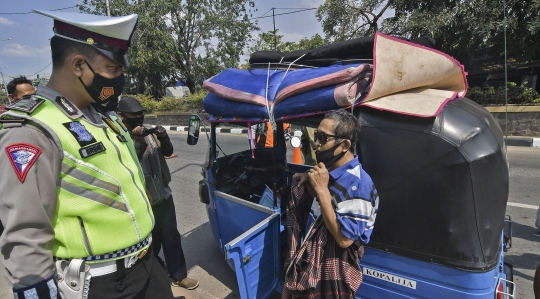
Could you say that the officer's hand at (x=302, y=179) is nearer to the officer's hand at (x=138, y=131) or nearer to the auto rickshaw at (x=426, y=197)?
the auto rickshaw at (x=426, y=197)

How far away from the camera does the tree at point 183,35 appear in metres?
17.6

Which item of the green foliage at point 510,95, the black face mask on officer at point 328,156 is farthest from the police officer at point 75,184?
the green foliage at point 510,95

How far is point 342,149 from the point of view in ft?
5.90

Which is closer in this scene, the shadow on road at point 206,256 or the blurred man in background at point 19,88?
the shadow on road at point 206,256

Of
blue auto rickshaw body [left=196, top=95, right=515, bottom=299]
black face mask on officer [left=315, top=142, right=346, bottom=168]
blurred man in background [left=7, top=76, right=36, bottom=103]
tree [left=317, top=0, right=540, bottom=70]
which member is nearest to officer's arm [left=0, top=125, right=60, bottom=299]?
blue auto rickshaw body [left=196, top=95, right=515, bottom=299]

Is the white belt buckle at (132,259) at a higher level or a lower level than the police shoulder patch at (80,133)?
lower

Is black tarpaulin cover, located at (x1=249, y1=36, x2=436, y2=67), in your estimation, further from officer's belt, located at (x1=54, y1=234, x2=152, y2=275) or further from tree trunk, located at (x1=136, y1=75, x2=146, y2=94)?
tree trunk, located at (x1=136, y1=75, x2=146, y2=94)

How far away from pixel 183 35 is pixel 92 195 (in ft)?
66.4

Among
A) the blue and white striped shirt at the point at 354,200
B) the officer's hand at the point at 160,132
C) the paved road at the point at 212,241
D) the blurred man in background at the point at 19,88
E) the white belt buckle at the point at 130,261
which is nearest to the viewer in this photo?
the white belt buckle at the point at 130,261

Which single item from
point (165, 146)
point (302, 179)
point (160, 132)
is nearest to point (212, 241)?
point (165, 146)

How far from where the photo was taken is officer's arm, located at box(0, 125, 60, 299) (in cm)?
109

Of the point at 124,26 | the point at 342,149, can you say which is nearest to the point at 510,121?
the point at 342,149

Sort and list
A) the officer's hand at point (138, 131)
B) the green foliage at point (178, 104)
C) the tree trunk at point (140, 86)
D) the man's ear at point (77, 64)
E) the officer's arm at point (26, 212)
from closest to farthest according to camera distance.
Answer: the officer's arm at point (26, 212) < the man's ear at point (77, 64) < the officer's hand at point (138, 131) < the green foliage at point (178, 104) < the tree trunk at point (140, 86)

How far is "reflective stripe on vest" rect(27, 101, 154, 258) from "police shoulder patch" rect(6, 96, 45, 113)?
18mm
